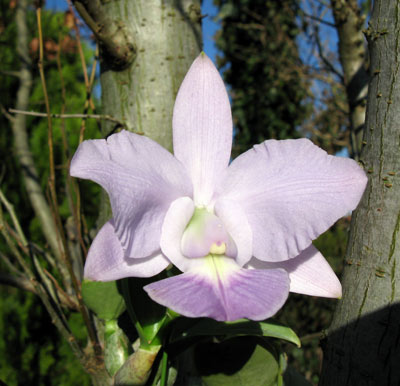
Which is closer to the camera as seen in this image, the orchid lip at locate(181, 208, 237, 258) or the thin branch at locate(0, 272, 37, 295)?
the orchid lip at locate(181, 208, 237, 258)

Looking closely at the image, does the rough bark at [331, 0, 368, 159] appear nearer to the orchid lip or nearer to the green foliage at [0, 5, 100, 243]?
the orchid lip

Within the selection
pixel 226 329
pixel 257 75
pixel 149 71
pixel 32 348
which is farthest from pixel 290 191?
pixel 257 75

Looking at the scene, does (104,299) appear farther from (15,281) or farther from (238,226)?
(15,281)

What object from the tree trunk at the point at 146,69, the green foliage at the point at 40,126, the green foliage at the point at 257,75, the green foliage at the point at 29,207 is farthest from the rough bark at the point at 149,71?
the green foliage at the point at 257,75

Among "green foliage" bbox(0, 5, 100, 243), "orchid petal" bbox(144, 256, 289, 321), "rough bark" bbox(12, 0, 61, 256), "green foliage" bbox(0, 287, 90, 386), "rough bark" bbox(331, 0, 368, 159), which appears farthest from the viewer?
"green foliage" bbox(0, 5, 100, 243)

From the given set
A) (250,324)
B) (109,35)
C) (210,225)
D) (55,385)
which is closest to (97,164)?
(210,225)

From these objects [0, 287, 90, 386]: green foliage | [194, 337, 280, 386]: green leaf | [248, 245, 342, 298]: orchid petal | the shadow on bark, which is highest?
[248, 245, 342, 298]: orchid petal

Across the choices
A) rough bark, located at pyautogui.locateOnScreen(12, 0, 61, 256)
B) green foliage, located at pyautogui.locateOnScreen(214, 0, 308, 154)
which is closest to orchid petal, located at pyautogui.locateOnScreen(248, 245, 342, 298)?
rough bark, located at pyautogui.locateOnScreen(12, 0, 61, 256)

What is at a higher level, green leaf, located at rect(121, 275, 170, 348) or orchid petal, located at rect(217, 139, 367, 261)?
orchid petal, located at rect(217, 139, 367, 261)
